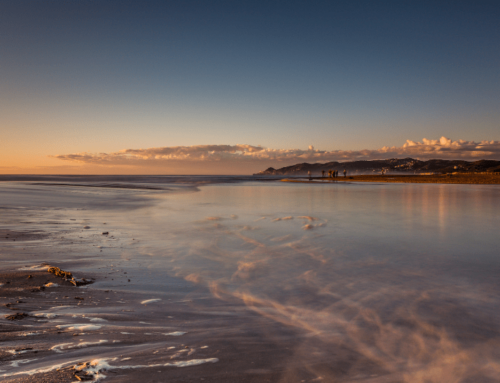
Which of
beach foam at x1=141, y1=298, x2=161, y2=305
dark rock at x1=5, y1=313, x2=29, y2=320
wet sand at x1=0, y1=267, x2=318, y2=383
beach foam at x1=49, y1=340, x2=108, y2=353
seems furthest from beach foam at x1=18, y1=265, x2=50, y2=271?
beach foam at x1=49, y1=340, x2=108, y2=353

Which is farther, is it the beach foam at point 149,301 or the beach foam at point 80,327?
the beach foam at point 149,301

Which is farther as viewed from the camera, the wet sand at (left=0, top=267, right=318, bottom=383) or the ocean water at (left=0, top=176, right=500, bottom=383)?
the ocean water at (left=0, top=176, right=500, bottom=383)

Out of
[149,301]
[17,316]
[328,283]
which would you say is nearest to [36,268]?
[17,316]

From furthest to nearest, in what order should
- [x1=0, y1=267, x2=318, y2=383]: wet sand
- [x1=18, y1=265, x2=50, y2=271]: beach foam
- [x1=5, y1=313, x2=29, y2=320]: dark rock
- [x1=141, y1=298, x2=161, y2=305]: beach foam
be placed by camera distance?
1. [x1=18, y1=265, x2=50, y2=271]: beach foam
2. [x1=141, y1=298, x2=161, y2=305]: beach foam
3. [x1=5, y1=313, x2=29, y2=320]: dark rock
4. [x1=0, y1=267, x2=318, y2=383]: wet sand

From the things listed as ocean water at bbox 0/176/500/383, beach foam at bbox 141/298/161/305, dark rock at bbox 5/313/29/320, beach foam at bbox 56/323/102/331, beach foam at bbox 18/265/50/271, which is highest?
dark rock at bbox 5/313/29/320

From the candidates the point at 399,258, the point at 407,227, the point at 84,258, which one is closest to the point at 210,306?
the point at 84,258

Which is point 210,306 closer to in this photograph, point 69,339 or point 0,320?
point 69,339

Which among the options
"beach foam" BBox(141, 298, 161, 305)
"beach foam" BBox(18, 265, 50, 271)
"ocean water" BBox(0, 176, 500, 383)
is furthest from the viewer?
"beach foam" BBox(18, 265, 50, 271)

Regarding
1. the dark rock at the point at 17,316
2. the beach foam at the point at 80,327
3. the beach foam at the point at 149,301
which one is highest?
the dark rock at the point at 17,316

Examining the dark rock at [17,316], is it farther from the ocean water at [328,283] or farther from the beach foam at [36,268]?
the beach foam at [36,268]

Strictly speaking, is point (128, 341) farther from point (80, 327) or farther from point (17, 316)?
point (17, 316)

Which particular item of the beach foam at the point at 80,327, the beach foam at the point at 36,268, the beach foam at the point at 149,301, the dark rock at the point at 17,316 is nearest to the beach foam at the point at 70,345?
the beach foam at the point at 80,327

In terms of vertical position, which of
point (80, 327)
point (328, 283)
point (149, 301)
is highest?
point (80, 327)

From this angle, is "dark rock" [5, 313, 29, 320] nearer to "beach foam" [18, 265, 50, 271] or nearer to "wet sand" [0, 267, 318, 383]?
"wet sand" [0, 267, 318, 383]
